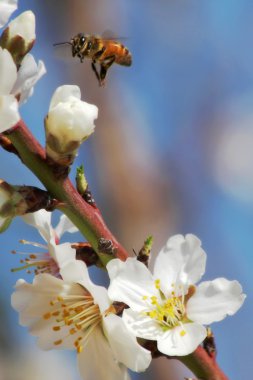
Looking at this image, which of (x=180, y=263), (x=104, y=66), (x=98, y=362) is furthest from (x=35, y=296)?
(x=104, y=66)

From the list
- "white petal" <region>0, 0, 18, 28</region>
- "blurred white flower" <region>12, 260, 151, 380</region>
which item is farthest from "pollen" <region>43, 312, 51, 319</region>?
"white petal" <region>0, 0, 18, 28</region>

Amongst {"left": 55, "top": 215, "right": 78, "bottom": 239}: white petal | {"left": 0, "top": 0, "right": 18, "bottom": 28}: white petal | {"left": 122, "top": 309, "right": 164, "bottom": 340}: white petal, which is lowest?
{"left": 122, "top": 309, "right": 164, "bottom": 340}: white petal

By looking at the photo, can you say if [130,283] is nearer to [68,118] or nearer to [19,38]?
[68,118]

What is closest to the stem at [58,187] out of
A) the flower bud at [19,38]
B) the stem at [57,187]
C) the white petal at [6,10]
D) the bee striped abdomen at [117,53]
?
the stem at [57,187]

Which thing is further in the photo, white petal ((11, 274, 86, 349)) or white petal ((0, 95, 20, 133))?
white petal ((11, 274, 86, 349))

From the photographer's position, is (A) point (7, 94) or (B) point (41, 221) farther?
(B) point (41, 221)

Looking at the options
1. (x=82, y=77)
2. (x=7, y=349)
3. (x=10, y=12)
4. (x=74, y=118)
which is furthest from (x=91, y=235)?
(x=82, y=77)

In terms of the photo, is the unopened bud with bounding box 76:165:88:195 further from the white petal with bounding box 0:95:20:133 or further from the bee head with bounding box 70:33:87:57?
the bee head with bounding box 70:33:87:57

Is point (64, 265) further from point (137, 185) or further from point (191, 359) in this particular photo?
point (137, 185)
